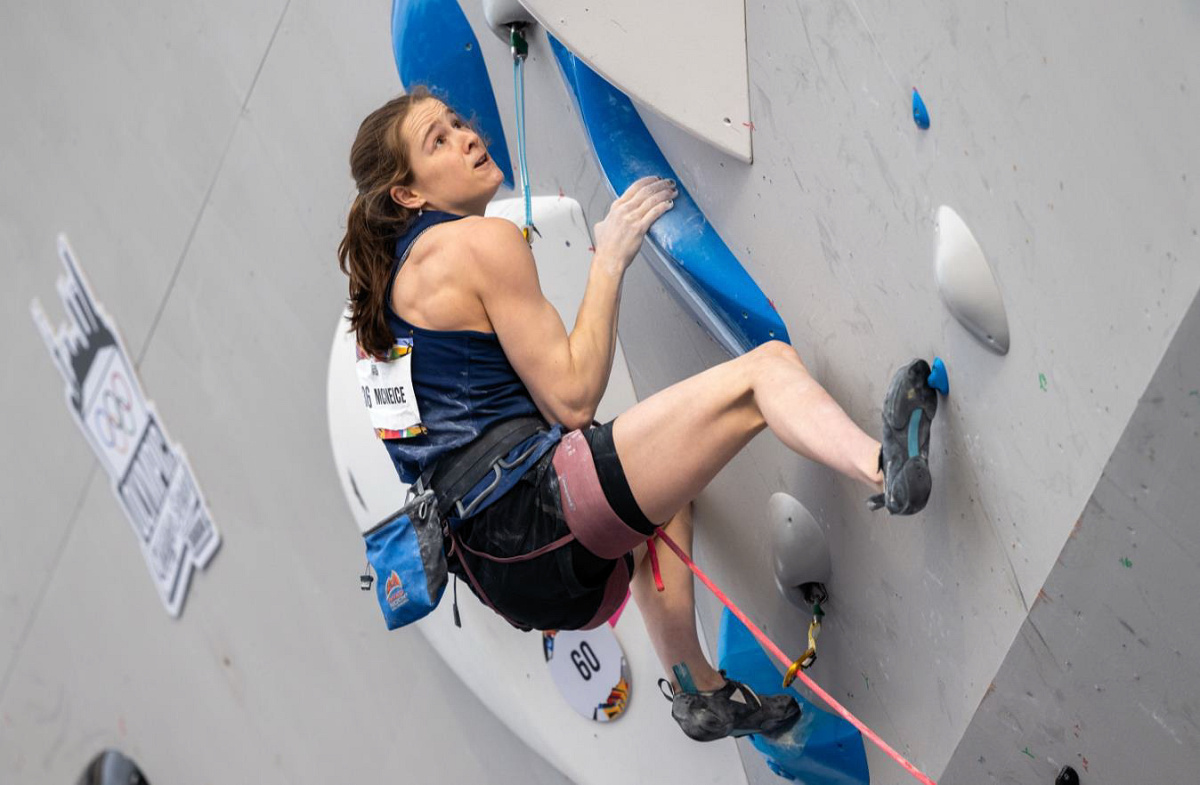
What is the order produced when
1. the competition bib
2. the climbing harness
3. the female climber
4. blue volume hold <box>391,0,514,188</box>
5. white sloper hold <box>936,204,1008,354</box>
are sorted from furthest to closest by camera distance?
blue volume hold <box>391,0,514,188</box>, the climbing harness, the competition bib, the female climber, white sloper hold <box>936,204,1008,354</box>

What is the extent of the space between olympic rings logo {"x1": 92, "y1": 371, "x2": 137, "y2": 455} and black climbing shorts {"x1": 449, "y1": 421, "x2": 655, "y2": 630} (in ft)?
6.59

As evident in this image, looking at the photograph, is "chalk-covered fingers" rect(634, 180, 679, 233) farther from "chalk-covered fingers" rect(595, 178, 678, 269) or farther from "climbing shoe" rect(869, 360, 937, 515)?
"climbing shoe" rect(869, 360, 937, 515)

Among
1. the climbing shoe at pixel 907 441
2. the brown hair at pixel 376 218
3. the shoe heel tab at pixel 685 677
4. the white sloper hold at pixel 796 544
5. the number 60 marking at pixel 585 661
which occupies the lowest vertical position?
the shoe heel tab at pixel 685 677

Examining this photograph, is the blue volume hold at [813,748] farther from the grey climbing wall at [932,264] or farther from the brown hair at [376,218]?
the brown hair at [376,218]

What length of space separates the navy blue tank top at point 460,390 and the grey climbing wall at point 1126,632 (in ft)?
2.18

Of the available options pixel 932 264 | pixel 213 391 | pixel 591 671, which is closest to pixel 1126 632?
pixel 932 264

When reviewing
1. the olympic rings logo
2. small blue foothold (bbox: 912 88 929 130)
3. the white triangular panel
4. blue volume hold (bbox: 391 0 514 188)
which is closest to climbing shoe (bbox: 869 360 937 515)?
small blue foothold (bbox: 912 88 929 130)

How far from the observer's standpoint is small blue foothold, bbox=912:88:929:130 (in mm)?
→ 1530

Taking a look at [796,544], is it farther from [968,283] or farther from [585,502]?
[968,283]

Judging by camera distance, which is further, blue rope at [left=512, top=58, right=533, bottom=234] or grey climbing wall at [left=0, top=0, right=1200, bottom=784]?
blue rope at [left=512, top=58, right=533, bottom=234]

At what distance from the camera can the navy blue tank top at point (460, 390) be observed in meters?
1.89

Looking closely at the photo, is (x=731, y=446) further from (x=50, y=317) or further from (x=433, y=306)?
(x=50, y=317)

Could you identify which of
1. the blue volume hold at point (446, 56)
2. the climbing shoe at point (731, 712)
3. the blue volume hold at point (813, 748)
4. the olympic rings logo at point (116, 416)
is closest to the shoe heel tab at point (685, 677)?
the climbing shoe at point (731, 712)

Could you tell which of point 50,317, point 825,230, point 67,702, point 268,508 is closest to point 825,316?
point 825,230
